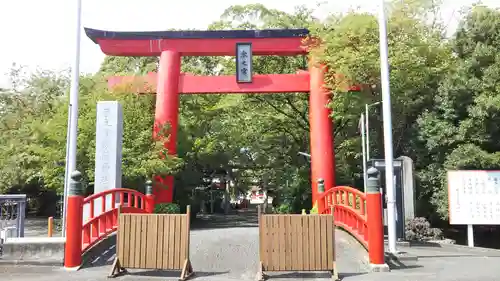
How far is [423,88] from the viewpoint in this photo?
17.1 meters

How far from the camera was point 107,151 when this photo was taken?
12.6 metres

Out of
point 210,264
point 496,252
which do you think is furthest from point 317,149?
point 210,264

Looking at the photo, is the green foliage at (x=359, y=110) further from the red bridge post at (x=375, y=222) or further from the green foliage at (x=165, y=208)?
the red bridge post at (x=375, y=222)

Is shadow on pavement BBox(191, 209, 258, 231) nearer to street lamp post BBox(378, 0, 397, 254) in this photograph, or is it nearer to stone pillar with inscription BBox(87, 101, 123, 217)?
stone pillar with inscription BBox(87, 101, 123, 217)

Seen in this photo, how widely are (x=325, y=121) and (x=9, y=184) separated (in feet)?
52.0

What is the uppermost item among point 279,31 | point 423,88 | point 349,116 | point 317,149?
point 279,31

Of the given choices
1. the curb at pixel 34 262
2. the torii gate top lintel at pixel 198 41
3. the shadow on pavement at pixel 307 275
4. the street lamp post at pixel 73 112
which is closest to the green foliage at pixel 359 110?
the torii gate top lintel at pixel 198 41

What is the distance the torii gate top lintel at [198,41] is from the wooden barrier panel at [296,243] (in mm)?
10478

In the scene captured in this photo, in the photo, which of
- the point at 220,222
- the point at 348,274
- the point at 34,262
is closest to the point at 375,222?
the point at 348,274

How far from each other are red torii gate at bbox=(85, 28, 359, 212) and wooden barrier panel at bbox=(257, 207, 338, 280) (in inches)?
367

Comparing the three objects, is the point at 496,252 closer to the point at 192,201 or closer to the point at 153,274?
the point at 153,274

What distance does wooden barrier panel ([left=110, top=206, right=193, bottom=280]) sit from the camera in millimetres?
7773

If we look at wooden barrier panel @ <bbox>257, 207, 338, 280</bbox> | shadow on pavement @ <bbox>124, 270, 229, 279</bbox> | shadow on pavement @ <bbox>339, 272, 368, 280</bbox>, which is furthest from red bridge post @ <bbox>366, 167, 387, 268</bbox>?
shadow on pavement @ <bbox>124, 270, 229, 279</bbox>

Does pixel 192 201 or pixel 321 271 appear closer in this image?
pixel 321 271
